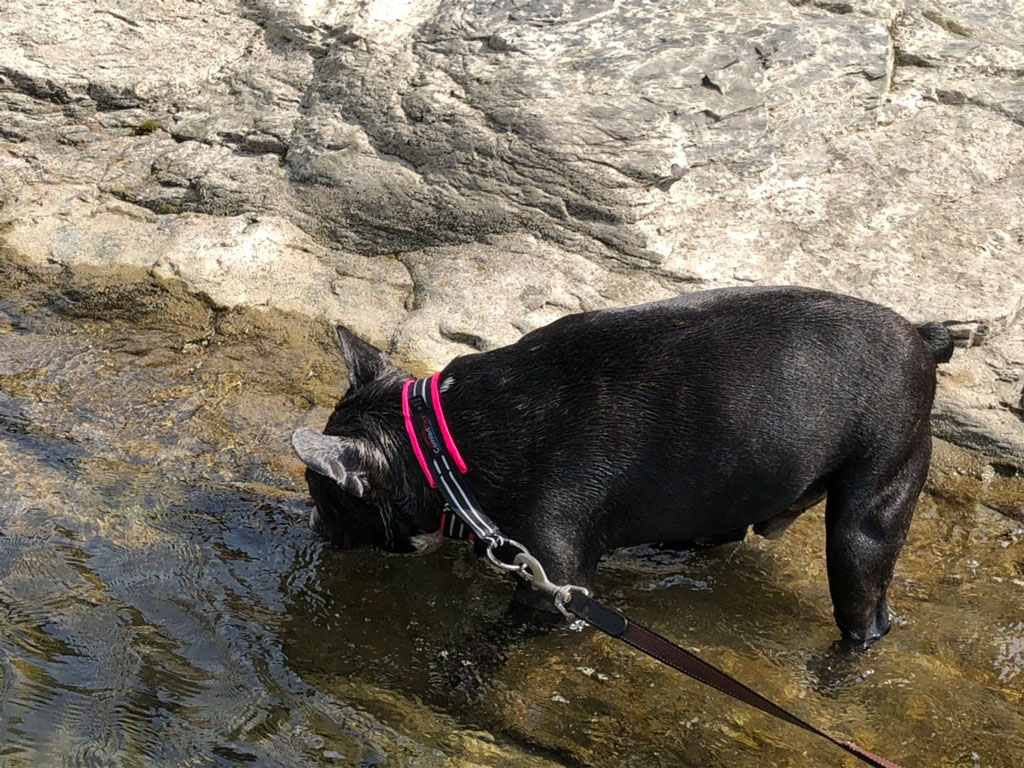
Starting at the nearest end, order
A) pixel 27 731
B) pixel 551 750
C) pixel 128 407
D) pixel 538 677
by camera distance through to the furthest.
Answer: pixel 27 731, pixel 551 750, pixel 538 677, pixel 128 407

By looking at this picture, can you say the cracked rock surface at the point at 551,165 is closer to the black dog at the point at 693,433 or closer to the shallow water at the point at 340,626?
the shallow water at the point at 340,626

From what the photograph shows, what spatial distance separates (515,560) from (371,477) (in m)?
0.74

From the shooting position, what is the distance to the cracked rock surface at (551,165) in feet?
21.1

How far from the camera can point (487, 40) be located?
282 inches

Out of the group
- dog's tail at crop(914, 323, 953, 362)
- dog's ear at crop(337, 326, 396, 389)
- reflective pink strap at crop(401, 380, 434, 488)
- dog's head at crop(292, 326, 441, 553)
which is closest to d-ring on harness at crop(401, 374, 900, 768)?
reflective pink strap at crop(401, 380, 434, 488)

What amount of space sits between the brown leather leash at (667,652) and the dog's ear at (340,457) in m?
1.00

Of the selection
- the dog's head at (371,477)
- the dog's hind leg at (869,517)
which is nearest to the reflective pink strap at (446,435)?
the dog's head at (371,477)

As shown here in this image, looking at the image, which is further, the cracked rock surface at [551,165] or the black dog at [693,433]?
the cracked rock surface at [551,165]

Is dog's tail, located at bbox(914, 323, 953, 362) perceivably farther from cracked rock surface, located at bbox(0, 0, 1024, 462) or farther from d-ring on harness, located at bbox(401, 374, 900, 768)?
d-ring on harness, located at bbox(401, 374, 900, 768)

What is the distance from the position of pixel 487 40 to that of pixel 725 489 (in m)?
4.02

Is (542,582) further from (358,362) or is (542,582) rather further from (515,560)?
(358,362)

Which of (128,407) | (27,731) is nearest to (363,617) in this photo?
(27,731)

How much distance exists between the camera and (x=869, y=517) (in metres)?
4.32

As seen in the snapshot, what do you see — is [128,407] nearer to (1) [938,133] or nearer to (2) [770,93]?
(2) [770,93]
